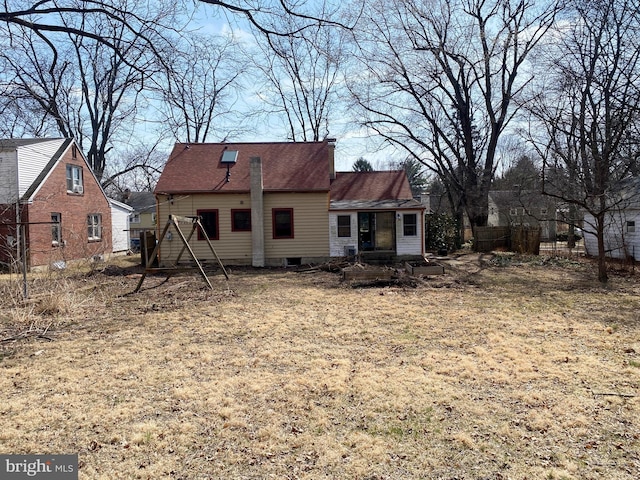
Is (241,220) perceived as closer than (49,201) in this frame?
Yes

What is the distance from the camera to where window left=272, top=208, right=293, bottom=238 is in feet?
58.1

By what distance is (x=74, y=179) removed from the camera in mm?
21406

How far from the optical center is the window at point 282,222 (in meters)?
17.7

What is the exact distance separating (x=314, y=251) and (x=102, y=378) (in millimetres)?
13097

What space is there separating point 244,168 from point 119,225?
14.2 metres

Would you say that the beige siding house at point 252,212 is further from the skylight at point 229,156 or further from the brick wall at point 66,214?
the brick wall at point 66,214

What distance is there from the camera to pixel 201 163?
62.0 feet

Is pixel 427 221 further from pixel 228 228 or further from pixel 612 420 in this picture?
pixel 612 420

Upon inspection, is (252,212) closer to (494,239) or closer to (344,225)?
(344,225)

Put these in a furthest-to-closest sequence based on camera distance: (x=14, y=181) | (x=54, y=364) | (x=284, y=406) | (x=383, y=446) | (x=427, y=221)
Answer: (x=427, y=221)
(x=14, y=181)
(x=54, y=364)
(x=284, y=406)
(x=383, y=446)

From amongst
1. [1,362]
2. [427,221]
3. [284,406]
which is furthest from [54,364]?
[427,221]

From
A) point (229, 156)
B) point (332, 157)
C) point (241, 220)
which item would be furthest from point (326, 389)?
point (332, 157)

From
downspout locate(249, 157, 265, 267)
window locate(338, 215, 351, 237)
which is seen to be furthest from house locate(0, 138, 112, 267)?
window locate(338, 215, 351, 237)

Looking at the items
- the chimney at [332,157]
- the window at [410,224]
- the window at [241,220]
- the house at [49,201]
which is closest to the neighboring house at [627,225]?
the window at [410,224]
